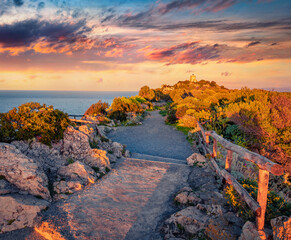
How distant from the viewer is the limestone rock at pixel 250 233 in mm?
3417

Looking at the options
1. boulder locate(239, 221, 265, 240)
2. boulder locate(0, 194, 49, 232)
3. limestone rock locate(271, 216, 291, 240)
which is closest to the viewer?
limestone rock locate(271, 216, 291, 240)

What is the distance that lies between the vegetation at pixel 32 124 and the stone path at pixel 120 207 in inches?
112

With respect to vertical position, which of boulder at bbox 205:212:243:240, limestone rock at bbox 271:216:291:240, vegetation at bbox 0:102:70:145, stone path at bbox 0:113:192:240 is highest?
vegetation at bbox 0:102:70:145

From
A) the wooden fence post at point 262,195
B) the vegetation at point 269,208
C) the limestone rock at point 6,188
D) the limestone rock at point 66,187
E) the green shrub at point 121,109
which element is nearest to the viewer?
the wooden fence post at point 262,195

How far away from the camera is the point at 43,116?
7.92 meters

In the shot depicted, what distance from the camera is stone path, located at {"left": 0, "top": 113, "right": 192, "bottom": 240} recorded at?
4391mm

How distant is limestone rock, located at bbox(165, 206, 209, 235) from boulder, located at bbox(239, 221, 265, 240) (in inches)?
35.7

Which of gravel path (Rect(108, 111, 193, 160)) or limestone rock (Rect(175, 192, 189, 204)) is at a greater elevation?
limestone rock (Rect(175, 192, 189, 204))

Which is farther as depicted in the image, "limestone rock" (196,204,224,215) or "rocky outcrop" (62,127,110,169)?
"rocky outcrop" (62,127,110,169)

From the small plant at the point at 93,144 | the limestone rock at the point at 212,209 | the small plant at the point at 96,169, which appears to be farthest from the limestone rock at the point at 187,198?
the small plant at the point at 93,144

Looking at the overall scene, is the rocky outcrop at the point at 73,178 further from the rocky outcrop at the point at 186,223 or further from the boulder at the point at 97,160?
the rocky outcrop at the point at 186,223

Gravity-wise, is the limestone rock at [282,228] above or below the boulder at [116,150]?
above

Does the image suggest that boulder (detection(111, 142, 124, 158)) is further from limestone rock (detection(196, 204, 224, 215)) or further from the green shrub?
the green shrub

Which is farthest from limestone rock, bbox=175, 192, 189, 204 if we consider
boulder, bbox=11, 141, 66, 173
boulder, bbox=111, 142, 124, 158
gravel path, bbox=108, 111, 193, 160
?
gravel path, bbox=108, 111, 193, 160
